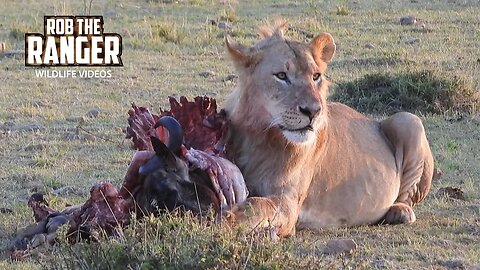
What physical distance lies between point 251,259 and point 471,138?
5.85m

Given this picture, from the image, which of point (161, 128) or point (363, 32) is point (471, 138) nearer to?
point (161, 128)

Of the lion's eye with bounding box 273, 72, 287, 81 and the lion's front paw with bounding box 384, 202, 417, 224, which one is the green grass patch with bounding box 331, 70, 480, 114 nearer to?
the lion's front paw with bounding box 384, 202, 417, 224

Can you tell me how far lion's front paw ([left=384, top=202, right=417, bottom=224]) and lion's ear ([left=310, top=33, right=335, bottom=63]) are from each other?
1.14 metres

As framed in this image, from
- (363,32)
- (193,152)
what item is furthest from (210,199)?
(363,32)

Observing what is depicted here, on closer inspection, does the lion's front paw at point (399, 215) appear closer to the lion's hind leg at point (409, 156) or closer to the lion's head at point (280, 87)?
the lion's hind leg at point (409, 156)

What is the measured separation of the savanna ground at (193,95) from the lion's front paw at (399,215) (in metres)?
0.14

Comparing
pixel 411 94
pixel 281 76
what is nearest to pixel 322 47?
pixel 281 76

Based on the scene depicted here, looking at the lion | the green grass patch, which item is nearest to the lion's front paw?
the lion

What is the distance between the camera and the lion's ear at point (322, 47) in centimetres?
681

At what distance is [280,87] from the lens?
648 cm

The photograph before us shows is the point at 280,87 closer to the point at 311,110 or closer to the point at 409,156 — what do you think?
the point at 311,110

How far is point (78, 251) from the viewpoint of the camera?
5031 mm

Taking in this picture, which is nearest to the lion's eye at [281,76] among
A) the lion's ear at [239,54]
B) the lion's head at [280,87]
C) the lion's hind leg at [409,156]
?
the lion's head at [280,87]

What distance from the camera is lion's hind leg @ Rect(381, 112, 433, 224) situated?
7.79m
